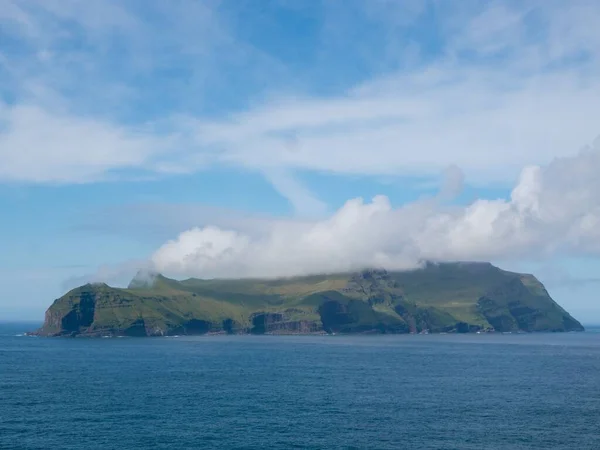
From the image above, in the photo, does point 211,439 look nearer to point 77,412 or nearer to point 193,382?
point 77,412

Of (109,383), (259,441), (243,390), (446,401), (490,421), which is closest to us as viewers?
(259,441)

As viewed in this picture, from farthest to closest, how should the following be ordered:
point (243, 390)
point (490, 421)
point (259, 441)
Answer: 1. point (243, 390)
2. point (490, 421)
3. point (259, 441)

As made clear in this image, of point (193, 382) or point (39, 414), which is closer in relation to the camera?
point (39, 414)

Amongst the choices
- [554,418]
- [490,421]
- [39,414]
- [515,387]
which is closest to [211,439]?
[39,414]

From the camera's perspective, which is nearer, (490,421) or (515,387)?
(490,421)

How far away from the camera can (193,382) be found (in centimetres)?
18450

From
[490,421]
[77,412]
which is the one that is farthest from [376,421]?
[77,412]

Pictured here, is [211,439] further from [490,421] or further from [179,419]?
[490,421]

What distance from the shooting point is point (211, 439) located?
114m

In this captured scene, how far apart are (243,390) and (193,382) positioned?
2115 cm

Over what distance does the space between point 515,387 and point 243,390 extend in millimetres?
72696

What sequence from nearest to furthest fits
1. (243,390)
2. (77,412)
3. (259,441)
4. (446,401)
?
1. (259,441)
2. (77,412)
3. (446,401)
4. (243,390)

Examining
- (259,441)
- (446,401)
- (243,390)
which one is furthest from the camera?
(243,390)

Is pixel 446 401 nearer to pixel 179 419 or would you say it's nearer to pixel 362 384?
pixel 362 384
